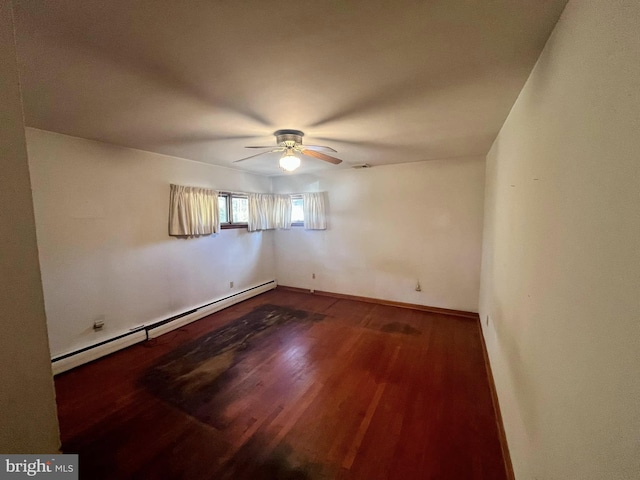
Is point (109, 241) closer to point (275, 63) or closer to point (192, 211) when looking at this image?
point (192, 211)

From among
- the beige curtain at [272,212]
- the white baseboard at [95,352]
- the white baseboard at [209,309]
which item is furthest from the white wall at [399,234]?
the white baseboard at [95,352]

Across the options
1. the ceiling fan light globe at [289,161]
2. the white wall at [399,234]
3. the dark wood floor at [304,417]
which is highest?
the ceiling fan light globe at [289,161]

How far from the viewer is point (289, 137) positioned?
2359 mm

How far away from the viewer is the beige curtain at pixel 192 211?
3.42 m

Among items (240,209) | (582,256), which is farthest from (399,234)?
(582,256)

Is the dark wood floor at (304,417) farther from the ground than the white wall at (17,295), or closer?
closer

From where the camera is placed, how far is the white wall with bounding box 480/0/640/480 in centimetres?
60

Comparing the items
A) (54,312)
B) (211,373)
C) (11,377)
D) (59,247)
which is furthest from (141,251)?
(11,377)

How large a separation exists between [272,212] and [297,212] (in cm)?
51

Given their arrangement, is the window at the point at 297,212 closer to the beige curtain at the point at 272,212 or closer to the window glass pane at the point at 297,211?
the window glass pane at the point at 297,211

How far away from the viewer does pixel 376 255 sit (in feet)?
14.4

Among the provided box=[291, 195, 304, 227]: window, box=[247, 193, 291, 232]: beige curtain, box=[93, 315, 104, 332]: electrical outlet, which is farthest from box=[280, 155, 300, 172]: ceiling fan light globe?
box=[93, 315, 104, 332]: electrical outlet

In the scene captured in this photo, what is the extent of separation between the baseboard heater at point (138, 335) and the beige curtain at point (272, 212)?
1.41 meters

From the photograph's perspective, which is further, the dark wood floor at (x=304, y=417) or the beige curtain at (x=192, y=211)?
the beige curtain at (x=192, y=211)
